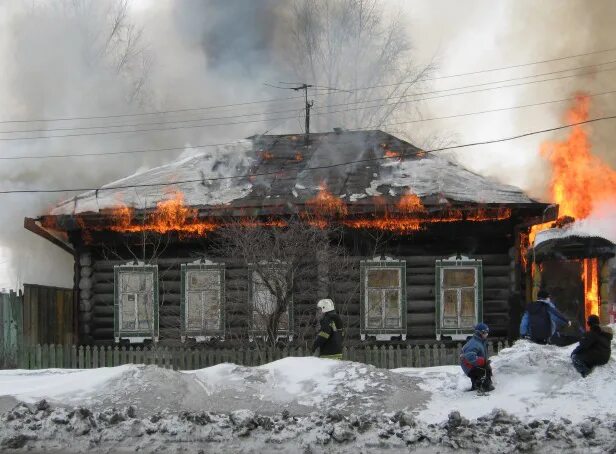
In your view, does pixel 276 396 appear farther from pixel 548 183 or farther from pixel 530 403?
pixel 548 183

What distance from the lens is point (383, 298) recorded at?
17.9 m

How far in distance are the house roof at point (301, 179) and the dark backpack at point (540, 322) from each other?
460 cm

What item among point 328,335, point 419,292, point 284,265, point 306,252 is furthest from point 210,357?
point 419,292

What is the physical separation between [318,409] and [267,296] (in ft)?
26.3

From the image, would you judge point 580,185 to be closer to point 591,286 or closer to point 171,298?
point 591,286

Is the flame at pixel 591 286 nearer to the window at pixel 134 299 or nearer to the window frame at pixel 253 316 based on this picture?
the window frame at pixel 253 316

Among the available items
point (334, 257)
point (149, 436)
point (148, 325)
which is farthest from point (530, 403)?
point (148, 325)

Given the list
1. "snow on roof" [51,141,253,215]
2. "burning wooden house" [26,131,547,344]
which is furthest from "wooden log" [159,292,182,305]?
"snow on roof" [51,141,253,215]

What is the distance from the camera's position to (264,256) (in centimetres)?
1659

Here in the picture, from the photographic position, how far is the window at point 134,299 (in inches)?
723

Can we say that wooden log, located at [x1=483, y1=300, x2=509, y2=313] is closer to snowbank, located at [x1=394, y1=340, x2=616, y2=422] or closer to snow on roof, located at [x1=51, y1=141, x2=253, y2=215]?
snow on roof, located at [x1=51, y1=141, x2=253, y2=215]

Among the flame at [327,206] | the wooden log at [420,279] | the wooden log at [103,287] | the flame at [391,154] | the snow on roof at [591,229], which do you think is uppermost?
the flame at [391,154]

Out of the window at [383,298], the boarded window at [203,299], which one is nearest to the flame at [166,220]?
the boarded window at [203,299]

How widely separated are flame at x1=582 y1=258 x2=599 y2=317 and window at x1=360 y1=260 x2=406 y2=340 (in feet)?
16.7
